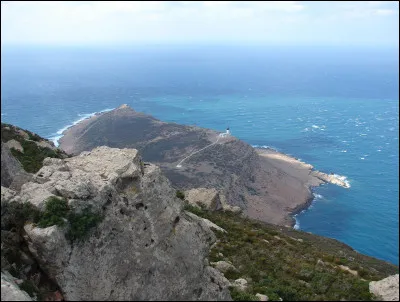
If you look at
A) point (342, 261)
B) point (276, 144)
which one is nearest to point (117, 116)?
point (276, 144)

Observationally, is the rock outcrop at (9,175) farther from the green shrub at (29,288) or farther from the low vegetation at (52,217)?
the green shrub at (29,288)

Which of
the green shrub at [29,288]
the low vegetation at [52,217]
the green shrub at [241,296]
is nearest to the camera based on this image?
the green shrub at [29,288]

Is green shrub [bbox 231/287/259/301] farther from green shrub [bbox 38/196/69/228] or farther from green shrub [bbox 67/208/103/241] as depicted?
green shrub [bbox 38/196/69/228]

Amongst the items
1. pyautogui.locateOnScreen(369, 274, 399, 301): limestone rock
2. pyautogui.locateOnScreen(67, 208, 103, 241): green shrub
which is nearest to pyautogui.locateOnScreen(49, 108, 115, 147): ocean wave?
pyautogui.locateOnScreen(67, 208, 103, 241): green shrub

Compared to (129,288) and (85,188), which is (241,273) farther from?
(85,188)

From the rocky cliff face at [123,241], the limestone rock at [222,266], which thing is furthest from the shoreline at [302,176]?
the rocky cliff face at [123,241]

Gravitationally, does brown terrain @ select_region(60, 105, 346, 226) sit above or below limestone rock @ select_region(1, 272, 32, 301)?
below
